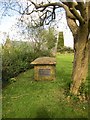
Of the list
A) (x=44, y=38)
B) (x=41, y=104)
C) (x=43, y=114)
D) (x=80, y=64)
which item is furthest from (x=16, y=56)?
(x=43, y=114)

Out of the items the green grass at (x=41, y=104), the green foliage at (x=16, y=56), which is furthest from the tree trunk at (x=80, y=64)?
the green foliage at (x=16, y=56)

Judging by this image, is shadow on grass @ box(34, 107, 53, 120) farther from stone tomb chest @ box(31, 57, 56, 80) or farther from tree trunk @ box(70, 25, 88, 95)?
stone tomb chest @ box(31, 57, 56, 80)

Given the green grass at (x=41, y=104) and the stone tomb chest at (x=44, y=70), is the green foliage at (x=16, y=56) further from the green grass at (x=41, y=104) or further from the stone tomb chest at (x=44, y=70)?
the green grass at (x=41, y=104)

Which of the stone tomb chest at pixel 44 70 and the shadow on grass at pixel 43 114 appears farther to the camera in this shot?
the stone tomb chest at pixel 44 70

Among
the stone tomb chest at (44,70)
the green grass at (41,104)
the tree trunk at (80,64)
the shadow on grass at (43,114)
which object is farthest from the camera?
the stone tomb chest at (44,70)

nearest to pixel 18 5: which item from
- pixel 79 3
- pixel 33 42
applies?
pixel 79 3

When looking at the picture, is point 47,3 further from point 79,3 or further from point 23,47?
point 23,47

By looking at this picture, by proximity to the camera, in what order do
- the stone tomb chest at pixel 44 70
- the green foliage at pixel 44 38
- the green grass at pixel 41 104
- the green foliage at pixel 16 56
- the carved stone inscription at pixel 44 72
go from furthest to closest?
the green foliage at pixel 44 38
the green foliage at pixel 16 56
the carved stone inscription at pixel 44 72
the stone tomb chest at pixel 44 70
the green grass at pixel 41 104

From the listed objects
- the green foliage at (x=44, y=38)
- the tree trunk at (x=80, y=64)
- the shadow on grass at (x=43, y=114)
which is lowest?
the shadow on grass at (x=43, y=114)

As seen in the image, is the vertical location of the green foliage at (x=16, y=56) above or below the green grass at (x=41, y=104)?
above

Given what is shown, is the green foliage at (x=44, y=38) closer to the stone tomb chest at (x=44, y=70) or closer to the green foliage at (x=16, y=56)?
the green foliage at (x=16, y=56)

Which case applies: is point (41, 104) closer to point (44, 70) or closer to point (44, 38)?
point (44, 70)

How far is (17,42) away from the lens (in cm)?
1859

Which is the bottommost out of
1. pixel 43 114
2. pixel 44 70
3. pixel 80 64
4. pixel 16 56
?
pixel 43 114
